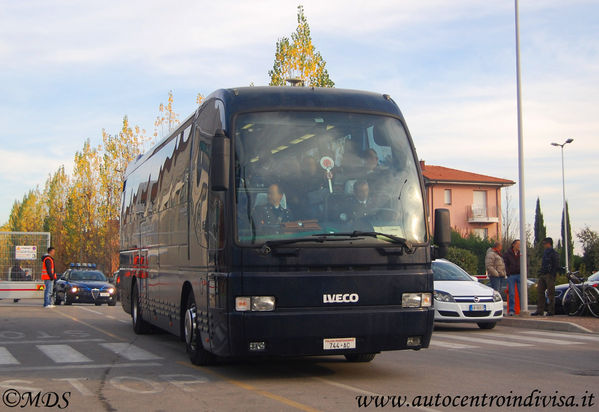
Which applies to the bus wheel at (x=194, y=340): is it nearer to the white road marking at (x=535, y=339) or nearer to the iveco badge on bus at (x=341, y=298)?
the iveco badge on bus at (x=341, y=298)

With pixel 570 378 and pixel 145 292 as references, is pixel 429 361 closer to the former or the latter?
pixel 570 378

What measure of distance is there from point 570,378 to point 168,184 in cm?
672

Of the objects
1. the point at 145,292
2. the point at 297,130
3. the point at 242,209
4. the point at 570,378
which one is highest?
the point at 297,130

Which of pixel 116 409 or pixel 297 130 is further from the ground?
pixel 297 130

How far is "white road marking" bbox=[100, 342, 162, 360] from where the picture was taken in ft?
38.6

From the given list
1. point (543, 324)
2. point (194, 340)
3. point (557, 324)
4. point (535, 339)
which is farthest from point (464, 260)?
point (194, 340)

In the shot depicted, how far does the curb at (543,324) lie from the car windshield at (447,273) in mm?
1497

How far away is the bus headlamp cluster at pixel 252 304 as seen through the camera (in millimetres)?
8516

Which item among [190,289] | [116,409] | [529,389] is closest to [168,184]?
[190,289]

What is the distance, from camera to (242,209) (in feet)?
28.5

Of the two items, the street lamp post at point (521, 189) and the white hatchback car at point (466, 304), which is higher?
the street lamp post at point (521, 189)

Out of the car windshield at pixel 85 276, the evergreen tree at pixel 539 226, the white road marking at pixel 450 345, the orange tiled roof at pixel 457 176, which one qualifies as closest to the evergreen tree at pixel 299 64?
the car windshield at pixel 85 276

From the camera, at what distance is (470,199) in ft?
248

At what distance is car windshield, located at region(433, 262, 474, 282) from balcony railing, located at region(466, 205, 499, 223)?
5662cm
